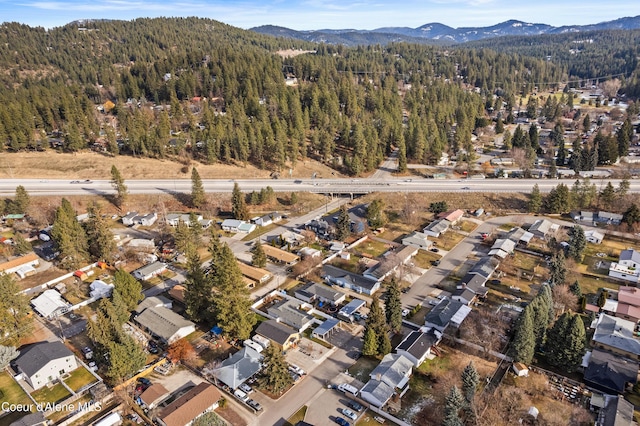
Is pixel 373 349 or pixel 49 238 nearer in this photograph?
pixel 373 349

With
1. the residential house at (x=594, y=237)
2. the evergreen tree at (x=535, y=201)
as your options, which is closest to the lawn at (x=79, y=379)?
the residential house at (x=594, y=237)

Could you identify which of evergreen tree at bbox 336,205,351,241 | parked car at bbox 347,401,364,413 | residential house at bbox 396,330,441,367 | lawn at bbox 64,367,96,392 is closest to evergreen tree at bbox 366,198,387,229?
evergreen tree at bbox 336,205,351,241

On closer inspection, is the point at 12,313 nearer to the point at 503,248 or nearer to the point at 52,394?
the point at 52,394

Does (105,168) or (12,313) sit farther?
(105,168)

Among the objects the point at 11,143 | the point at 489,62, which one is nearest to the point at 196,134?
the point at 11,143

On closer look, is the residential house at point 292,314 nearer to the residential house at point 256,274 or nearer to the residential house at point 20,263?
the residential house at point 256,274

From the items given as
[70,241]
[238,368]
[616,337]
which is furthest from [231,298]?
[616,337]

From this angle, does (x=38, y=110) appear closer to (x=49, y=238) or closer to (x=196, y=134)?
(x=196, y=134)
